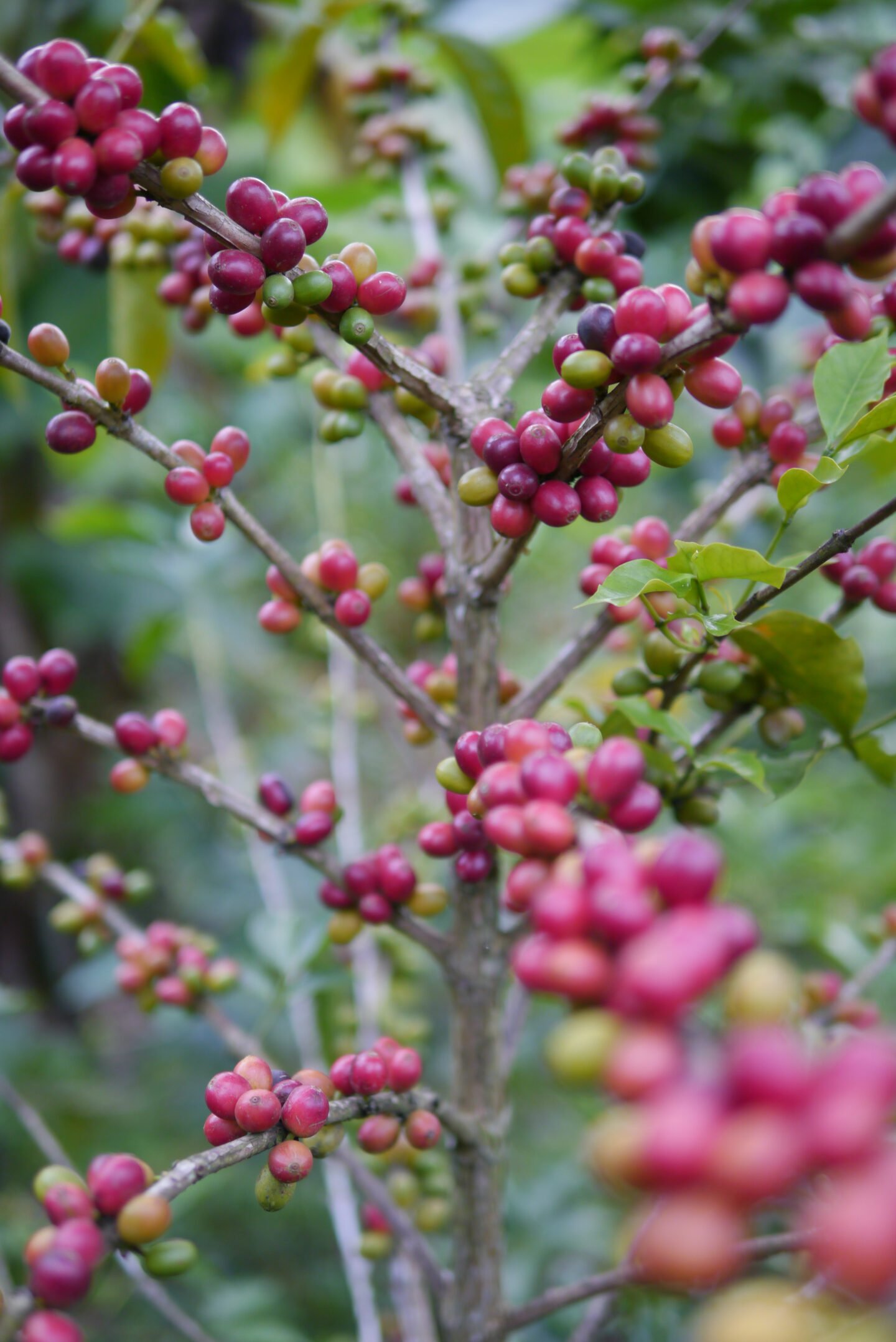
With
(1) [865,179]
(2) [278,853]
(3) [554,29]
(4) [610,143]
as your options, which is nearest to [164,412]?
(3) [554,29]

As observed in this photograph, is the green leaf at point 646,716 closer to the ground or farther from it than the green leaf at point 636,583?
closer to the ground

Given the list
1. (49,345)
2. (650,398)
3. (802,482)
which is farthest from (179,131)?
(802,482)

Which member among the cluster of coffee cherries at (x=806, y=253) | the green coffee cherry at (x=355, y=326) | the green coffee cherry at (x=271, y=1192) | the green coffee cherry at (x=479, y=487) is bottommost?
the green coffee cherry at (x=271, y=1192)

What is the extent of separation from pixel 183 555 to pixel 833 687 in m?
1.37

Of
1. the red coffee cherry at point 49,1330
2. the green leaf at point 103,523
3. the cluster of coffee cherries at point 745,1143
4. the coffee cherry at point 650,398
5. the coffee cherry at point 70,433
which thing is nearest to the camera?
the cluster of coffee cherries at point 745,1143

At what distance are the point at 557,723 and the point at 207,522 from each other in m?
0.28

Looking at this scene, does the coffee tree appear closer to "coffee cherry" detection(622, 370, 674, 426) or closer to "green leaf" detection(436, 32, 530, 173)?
"coffee cherry" detection(622, 370, 674, 426)

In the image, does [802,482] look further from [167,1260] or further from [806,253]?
[167,1260]

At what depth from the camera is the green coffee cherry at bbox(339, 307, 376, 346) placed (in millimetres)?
534

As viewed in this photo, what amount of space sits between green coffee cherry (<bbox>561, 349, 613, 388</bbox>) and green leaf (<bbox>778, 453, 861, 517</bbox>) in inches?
5.0

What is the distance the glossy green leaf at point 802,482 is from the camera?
0.52 metres

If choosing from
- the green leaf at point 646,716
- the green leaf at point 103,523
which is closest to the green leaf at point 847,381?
the green leaf at point 646,716

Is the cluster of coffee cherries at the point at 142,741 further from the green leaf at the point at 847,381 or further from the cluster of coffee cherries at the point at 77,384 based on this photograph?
the green leaf at the point at 847,381

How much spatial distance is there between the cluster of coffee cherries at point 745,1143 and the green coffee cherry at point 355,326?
0.41 metres
